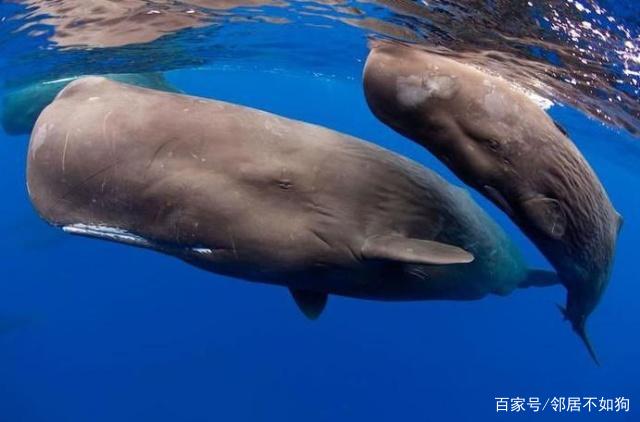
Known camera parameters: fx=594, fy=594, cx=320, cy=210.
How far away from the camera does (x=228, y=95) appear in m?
42.4

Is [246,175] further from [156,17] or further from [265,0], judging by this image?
[156,17]

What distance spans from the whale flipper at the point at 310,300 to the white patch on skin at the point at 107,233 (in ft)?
5.35

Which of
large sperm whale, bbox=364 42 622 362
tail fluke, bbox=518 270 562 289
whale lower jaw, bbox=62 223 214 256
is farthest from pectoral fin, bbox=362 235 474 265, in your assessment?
tail fluke, bbox=518 270 562 289

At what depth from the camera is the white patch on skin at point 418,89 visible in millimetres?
4410

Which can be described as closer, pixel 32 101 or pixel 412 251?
pixel 412 251

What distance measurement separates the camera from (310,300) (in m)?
5.82

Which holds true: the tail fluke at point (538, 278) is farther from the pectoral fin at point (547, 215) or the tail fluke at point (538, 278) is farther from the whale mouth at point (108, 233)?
the whale mouth at point (108, 233)

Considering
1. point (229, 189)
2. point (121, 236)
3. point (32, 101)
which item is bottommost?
point (32, 101)

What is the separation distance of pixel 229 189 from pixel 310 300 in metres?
1.78

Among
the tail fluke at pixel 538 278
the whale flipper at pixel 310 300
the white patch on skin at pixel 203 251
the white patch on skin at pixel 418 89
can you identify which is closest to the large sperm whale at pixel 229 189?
the white patch on skin at pixel 203 251

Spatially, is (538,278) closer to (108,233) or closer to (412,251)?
(412,251)

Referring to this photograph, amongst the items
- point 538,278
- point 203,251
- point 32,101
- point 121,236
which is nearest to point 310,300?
point 203,251

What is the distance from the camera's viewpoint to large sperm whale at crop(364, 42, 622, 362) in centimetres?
446

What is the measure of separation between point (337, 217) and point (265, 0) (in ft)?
22.1
